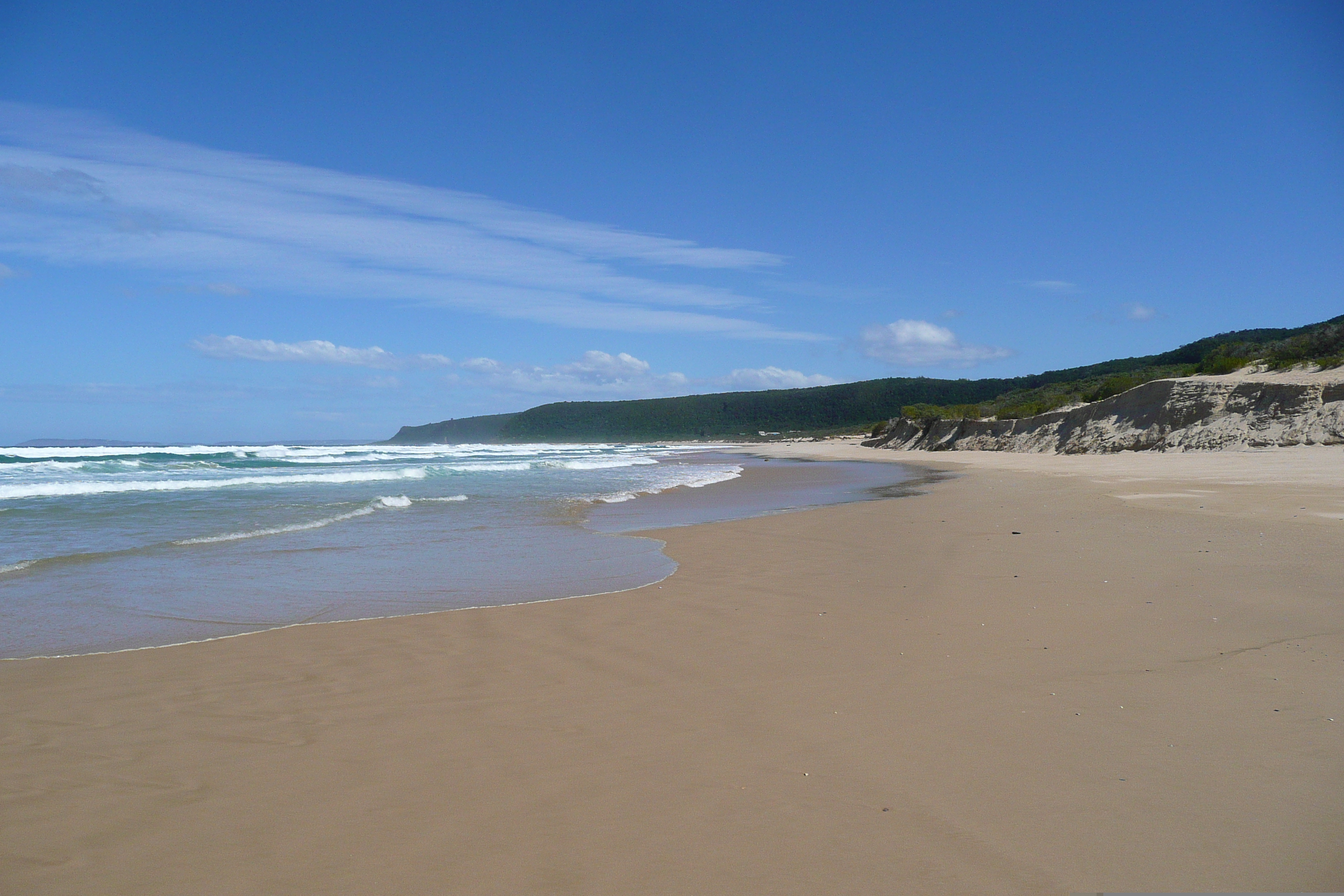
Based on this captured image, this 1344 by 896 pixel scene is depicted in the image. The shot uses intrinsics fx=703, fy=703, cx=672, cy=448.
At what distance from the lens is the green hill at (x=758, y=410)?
88.3 metres

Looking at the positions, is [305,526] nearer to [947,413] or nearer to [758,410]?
[947,413]

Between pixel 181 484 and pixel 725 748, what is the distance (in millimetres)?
21220

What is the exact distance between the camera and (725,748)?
9.91 ft

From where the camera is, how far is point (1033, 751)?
283 centimetres

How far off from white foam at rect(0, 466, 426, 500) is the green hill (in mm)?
56478

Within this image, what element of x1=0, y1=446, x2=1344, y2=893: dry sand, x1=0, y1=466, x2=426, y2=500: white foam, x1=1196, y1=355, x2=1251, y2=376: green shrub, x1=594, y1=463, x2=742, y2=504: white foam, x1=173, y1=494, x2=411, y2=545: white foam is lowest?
x1=0, y1=446, x2=1344, y2=893: dry sand

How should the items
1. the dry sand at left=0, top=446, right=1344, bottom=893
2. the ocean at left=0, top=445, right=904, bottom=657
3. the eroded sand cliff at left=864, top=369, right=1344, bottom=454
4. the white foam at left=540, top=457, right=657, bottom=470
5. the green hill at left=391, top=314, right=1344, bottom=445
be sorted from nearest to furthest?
the dry sand at left=0, top=446, right=1344, bottom=893 → the ocean at left=0, top=445, right=904, bottom=657 → the eroded sand cliff at left=864, top=369, right=1344, bottom=454 → the white foam at left=540, top=457, right=657, bottom=470 → the green hill at left=391, top=314, right=1344, bottom=445

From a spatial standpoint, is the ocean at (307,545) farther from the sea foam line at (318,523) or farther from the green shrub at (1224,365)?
the green shrub at (1224,365)

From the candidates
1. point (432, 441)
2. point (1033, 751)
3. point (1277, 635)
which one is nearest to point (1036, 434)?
point (1277, 635)

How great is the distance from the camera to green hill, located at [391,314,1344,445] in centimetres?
8831

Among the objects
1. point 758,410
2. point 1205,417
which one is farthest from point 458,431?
point 1205,417

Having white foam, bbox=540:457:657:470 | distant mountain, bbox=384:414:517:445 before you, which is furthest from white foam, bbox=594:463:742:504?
distant mountain, bbox=384:414:517:445

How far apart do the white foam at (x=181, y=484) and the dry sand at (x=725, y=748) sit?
15657 millimetres

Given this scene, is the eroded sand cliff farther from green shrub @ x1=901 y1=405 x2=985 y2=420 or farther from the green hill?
the green hill
